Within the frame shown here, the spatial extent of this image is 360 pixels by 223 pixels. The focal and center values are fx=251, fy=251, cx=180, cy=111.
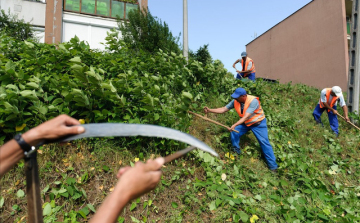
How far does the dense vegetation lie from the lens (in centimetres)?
332

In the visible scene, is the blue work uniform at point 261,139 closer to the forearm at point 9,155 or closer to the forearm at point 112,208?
the forearm at point 112,208

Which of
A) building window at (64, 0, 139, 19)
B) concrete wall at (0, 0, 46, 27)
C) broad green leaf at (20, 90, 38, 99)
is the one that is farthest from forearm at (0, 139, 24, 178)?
concrete wall at (0, 0, 46, 27)

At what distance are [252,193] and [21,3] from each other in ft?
56.9

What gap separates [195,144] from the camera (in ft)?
3.34

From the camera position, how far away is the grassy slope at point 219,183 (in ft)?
11.2

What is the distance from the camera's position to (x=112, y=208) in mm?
896

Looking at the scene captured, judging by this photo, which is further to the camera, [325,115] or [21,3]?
[21,3]

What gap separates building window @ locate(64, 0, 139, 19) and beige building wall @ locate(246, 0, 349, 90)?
1200 cm

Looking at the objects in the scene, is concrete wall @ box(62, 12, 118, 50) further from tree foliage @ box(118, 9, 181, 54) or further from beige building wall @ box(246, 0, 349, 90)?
beige building wall @ box(246, 0, 349, 90)

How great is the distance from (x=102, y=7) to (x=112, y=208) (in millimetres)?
18169

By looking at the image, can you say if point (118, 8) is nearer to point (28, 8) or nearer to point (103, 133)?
point (28, 8)

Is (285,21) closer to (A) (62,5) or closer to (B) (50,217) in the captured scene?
(A) (62,5)

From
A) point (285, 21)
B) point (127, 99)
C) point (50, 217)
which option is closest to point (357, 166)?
point (127, 99)

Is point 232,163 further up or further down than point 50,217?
further up
